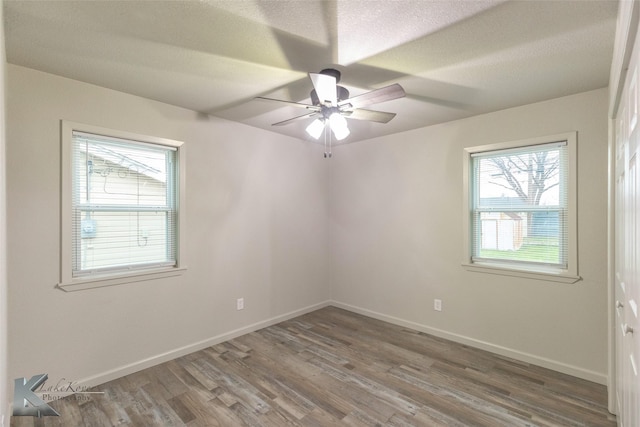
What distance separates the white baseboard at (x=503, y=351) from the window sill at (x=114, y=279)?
2562mm

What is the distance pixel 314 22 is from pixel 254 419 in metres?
2.56

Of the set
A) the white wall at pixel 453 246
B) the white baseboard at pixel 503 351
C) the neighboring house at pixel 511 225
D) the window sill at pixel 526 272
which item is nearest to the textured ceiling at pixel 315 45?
the white wall at pixel 453 246

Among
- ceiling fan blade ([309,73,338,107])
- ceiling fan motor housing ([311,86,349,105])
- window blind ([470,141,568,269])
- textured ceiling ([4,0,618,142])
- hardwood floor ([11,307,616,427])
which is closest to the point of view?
textured ceiling ([4,0,618,142])

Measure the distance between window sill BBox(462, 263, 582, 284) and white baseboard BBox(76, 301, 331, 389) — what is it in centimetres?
231

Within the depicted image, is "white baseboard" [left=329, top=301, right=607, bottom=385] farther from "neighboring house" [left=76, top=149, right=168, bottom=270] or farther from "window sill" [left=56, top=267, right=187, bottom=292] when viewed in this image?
"neighboring house" [left=76, top=149, right=168, bottom=270]

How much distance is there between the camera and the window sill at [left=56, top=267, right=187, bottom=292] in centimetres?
241

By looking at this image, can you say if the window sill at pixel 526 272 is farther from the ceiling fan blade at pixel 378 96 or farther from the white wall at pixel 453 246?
the ceiling fan blade at pixel 378 96

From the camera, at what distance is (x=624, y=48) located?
1349 millimetres

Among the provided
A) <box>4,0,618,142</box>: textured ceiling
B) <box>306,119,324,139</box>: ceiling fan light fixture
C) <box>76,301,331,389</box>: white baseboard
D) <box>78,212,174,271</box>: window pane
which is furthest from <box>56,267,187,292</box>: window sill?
<box>306,119,324,139</box>: ceiling fan light fixture

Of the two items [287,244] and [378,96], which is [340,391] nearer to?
[287,244]

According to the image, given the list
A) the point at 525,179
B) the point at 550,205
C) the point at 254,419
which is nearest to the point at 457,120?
the point at 525,179

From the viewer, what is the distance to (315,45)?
74.0 inches

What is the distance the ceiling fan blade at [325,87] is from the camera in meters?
1.79

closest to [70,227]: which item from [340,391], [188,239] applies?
[188,239]
